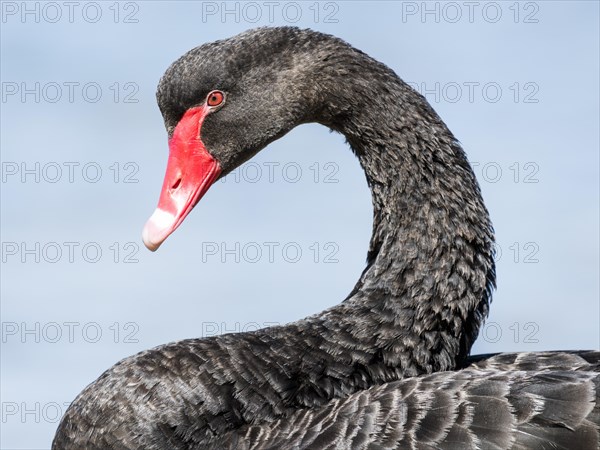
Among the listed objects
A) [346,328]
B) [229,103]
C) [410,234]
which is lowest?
[346,328]

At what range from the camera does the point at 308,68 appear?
152 inches

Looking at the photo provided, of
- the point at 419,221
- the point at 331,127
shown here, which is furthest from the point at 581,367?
the point at 331,127

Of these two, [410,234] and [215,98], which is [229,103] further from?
[410,234]

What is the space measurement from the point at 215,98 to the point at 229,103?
0.05m

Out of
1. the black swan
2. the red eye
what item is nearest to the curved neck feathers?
the black swan

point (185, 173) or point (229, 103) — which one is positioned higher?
point (229, 103)

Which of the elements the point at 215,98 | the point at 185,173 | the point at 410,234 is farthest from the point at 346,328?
the point at 215,98

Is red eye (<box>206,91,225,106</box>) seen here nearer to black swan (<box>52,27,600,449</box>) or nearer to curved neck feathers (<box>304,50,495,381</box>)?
black swan (<box>52,27,600,449</box>)

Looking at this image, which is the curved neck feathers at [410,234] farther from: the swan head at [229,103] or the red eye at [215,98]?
the red eye at [215,98]

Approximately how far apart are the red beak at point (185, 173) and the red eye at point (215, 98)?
1.1 inches

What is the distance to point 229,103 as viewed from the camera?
3.85 m

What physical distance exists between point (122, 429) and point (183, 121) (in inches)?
39.7

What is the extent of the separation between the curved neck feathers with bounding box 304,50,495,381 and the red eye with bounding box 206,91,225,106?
321 millimetres

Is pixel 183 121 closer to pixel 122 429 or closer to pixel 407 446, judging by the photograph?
pixel 122 429
